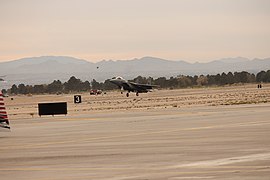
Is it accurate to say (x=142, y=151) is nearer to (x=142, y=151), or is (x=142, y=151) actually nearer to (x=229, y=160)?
(x=142, y=151)

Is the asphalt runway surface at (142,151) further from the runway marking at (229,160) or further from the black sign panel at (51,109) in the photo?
the black sign panel at (51,109)

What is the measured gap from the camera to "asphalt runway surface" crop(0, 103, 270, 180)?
23562 millimetres

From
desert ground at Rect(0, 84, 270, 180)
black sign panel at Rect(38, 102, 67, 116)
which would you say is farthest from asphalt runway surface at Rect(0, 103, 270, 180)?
black sign panel at Rect(38, 102, 67, 116)

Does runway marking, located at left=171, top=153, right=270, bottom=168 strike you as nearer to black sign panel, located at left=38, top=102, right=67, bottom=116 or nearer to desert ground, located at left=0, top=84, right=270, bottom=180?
desert ground, located at left=0, top=84, right=270, bottom=180

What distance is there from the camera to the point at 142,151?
99.2 feet

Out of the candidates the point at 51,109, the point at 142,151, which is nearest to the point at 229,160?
the point at 142,151

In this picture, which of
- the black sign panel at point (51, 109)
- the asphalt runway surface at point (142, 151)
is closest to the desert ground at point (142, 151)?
the asphalt runway surface at point (142, 151)

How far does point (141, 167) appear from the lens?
24.9 metres

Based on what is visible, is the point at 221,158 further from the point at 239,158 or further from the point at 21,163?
the point at 21,163

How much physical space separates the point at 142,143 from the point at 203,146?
3484 mm

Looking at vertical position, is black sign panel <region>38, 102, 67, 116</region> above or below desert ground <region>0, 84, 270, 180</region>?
above

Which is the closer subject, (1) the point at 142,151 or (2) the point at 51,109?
(1) the point at 142,151

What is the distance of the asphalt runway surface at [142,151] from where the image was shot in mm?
23562

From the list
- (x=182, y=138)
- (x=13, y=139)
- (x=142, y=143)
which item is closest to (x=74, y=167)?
(x=142, y=143)
